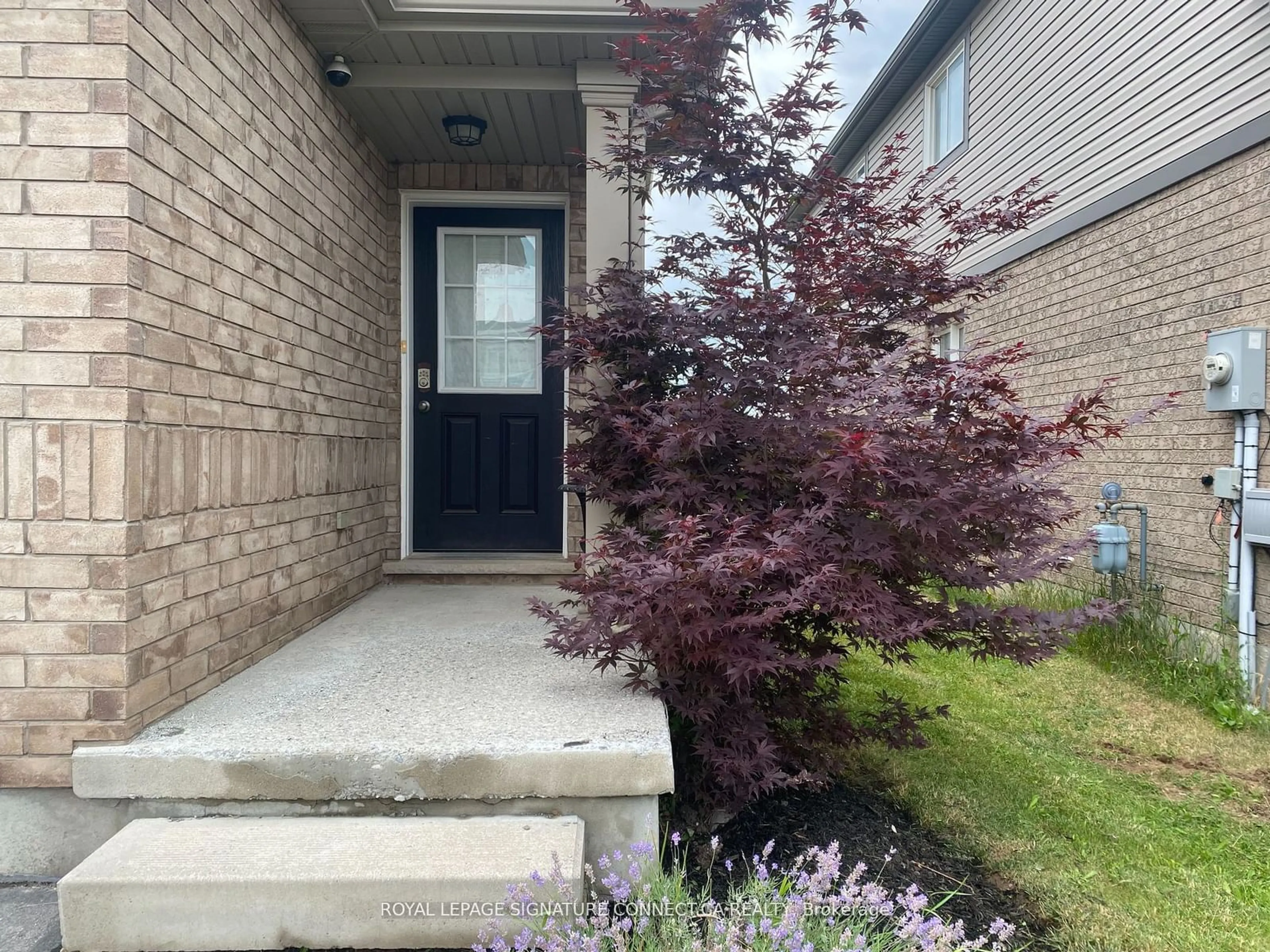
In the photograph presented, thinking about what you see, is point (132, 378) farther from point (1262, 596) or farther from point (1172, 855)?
point (1262, 596)

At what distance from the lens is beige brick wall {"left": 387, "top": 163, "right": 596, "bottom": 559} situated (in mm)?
4707

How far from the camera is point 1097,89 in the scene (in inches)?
235

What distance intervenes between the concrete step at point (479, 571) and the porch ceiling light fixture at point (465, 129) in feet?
7.35

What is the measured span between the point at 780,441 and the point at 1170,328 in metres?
3.93

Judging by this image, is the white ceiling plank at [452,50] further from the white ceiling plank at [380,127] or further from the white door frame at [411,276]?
the white door frame at [411,276]

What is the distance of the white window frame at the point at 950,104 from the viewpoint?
26.7 feet

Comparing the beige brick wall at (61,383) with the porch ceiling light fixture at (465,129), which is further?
the porch ceiling light fixture at (465,129)

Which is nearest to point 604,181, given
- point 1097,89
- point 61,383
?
point 61,383

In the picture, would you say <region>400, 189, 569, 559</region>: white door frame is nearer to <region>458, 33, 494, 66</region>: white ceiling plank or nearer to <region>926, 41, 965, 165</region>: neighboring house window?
<region>458, 33, 494, 66</region>: white ceiling plank

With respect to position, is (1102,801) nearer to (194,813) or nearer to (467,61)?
(194,813)

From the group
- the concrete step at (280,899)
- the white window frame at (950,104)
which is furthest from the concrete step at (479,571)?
the white window frame at (950,104)

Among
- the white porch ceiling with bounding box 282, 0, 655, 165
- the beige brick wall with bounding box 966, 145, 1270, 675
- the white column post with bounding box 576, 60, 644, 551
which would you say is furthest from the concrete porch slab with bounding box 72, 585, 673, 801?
the beige brick wall with bounding box 966, 145, 1270, 675

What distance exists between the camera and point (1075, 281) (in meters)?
6.12

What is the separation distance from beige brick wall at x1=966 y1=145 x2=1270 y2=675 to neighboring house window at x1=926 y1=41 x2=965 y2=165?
2736 mm
